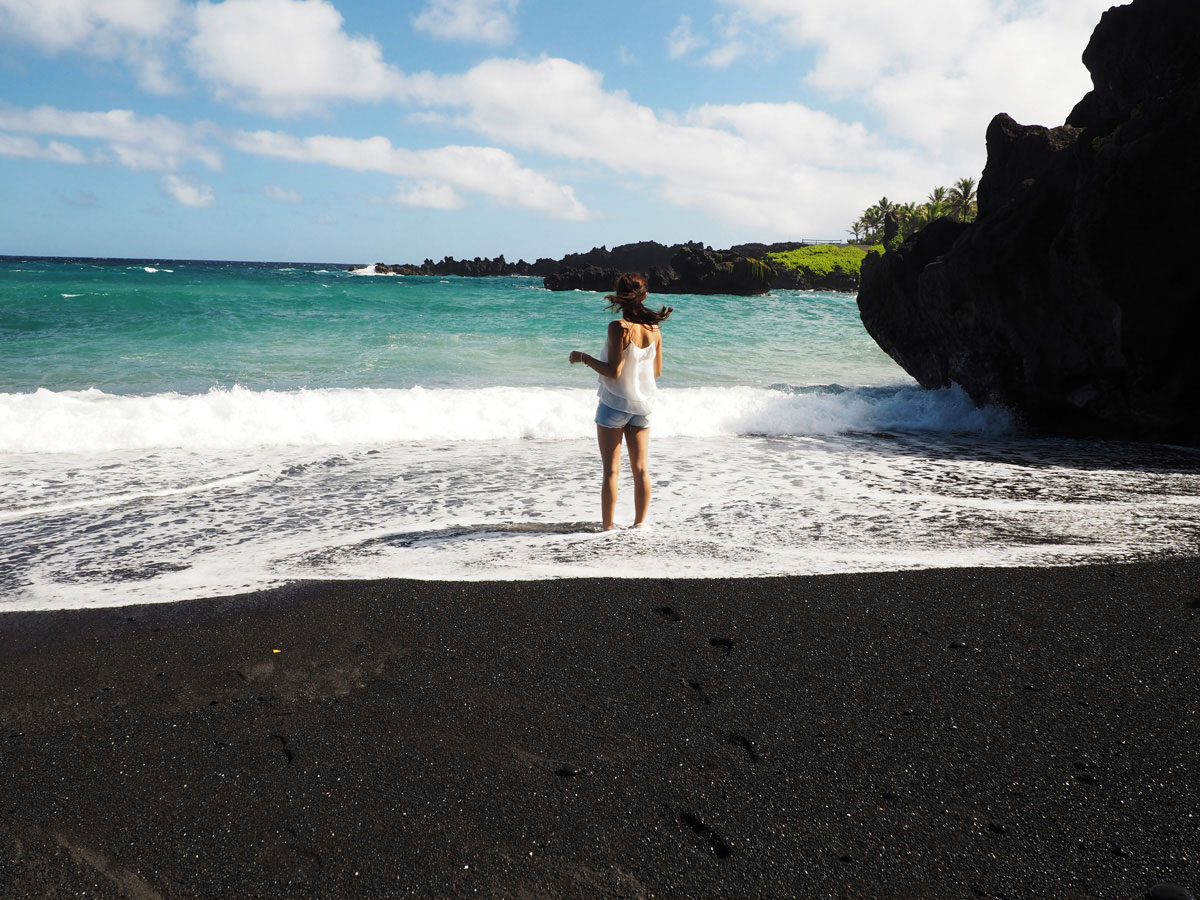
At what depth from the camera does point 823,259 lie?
291ft

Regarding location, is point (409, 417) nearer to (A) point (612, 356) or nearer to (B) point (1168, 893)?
(A) point (612, 356)

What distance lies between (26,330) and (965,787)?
2586cm

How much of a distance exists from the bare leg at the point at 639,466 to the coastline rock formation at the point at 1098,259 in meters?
7.10

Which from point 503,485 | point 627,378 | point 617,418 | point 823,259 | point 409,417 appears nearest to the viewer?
point 627,378

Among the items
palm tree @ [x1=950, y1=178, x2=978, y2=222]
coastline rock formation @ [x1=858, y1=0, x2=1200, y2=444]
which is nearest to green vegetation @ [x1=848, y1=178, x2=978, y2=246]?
palm tree @ [x1=950, y1=178, x2=978, y2=222]

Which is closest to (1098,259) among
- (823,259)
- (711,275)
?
(711,275)

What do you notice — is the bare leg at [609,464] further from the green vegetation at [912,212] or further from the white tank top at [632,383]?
the green vegetation at [912,212]

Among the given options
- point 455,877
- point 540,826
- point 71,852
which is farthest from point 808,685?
point 71,852

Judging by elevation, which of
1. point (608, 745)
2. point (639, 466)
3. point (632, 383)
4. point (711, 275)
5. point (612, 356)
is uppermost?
point (711, 275)

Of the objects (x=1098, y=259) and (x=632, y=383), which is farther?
(x=1098, y=259)

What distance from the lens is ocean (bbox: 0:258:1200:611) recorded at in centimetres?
489

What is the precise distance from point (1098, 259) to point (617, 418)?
7308mm

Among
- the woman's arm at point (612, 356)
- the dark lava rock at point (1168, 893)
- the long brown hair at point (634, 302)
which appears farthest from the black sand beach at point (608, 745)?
the long brown hair at point (634, 302)

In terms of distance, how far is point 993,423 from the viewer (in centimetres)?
1116
